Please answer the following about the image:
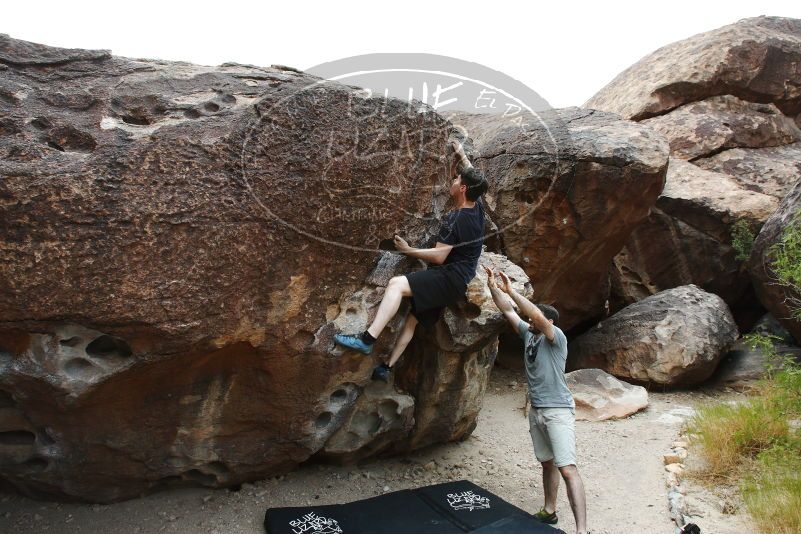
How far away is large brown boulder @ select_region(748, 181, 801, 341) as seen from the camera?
260 inches

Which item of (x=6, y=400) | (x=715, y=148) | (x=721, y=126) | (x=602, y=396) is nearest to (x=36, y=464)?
(x=6, y=400)

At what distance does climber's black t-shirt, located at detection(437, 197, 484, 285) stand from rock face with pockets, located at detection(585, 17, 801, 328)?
5120 mm

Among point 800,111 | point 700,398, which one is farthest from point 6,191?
point 800,111

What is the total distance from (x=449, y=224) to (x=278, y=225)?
3.84 ft

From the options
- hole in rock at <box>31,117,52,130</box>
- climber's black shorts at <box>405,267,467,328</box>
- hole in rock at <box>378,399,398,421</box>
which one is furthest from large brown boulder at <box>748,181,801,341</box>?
hole in rock at <box>31,117,52,130</box>

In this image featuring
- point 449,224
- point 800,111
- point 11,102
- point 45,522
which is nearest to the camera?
point 11,102

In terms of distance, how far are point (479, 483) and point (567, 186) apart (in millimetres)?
3278

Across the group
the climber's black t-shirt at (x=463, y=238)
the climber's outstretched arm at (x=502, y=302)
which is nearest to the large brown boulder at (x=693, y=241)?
the climber's outstretched arm at (x=502, y=302)

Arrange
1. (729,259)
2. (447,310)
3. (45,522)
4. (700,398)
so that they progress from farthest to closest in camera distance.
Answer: (729,259), (700,398), (447,310), (45,522)

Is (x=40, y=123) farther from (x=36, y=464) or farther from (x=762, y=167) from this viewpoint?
(x=762, y=167)

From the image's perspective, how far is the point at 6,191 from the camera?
2951 mm

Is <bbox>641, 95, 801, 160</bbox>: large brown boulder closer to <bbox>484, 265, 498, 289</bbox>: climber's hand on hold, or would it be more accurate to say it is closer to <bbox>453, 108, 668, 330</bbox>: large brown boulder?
<bbox>453, 108, 668, 330</bbox>: large brown boulder

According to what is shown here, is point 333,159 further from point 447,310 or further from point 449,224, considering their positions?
point 447,310

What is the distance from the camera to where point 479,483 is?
16.0 feet
